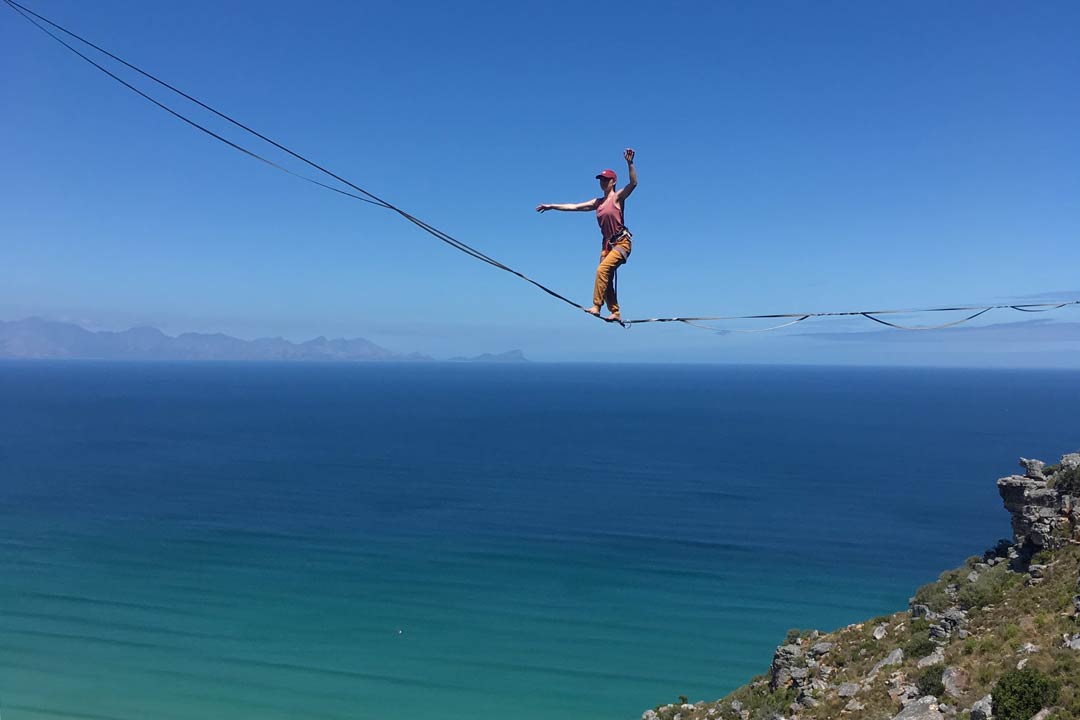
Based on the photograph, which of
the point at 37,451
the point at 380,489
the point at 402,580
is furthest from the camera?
the point at 37,451

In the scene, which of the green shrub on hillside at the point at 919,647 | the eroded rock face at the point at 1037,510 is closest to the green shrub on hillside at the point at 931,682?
the green shrub on hillside at the point at 919,647

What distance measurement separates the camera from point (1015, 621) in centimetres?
1709

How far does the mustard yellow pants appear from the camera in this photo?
10033 mm

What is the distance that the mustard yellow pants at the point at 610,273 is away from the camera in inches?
395

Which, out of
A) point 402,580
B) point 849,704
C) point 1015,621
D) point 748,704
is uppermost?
point 1015,621

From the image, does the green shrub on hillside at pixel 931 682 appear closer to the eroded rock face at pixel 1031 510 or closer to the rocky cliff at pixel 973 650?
the rocky cliff at pixel 973 650

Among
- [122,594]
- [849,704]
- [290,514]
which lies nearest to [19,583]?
[122,594]

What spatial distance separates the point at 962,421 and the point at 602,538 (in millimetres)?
120484

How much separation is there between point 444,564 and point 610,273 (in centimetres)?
4192

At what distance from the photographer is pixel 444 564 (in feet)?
157

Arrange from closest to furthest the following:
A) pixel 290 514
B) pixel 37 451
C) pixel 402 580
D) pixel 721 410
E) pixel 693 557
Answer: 1. pixel 402 580
2. pixel 693 557
3. pixel 290 514
4. pixel 37 451
5. pixel 721 410

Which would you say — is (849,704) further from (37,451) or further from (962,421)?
(962,421)

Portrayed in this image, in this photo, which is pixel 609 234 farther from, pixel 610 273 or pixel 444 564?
pixel 444 564

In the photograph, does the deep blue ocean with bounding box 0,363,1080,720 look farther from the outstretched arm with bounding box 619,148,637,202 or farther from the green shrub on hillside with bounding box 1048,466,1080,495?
the outstretched arm with bounding box 619,148,637,202
